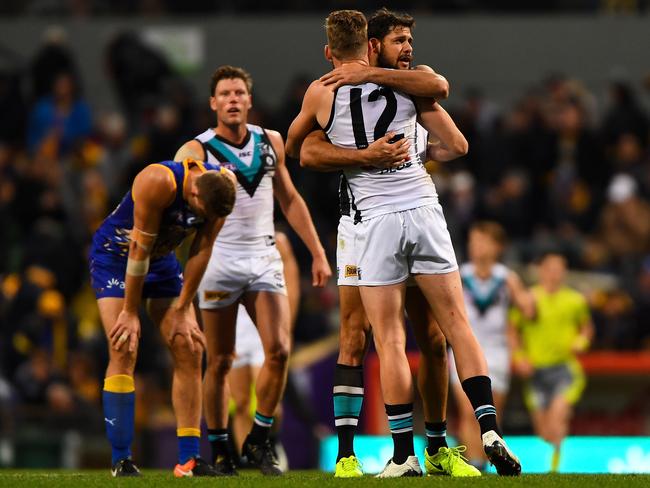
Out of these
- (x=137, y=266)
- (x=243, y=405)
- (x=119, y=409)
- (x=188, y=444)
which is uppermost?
(x=137, y=266)

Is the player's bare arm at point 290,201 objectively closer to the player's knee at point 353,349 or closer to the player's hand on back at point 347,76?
the player's knee at point 353,349

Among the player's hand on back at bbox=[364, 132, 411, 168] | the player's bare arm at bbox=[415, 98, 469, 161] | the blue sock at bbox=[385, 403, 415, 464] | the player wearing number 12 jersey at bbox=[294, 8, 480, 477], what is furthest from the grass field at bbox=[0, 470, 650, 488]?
the player's bare arm at bbox=[415, 98, 469, 161]

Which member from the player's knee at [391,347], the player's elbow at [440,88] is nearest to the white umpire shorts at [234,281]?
the player's knee at [391,347]

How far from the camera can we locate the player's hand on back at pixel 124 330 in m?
8.44

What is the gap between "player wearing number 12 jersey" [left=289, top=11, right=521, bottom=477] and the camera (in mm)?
7953

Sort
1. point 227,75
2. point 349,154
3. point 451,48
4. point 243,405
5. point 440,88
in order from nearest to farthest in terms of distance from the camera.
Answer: point 440,88
point 349,154
point 227,75
point 243,405
point 451,48

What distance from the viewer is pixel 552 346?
46.8ft

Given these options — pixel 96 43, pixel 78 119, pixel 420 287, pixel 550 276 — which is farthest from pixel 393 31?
pixel 96 43

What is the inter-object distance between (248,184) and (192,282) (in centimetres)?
128

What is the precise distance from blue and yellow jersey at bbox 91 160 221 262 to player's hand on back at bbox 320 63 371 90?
101 cm

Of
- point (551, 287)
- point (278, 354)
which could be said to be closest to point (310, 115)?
point (278, 354)

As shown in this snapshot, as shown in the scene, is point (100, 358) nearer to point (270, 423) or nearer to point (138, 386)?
point (138, 386)

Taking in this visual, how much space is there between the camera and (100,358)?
1577cm

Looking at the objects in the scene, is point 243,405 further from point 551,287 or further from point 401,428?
point 551,287
